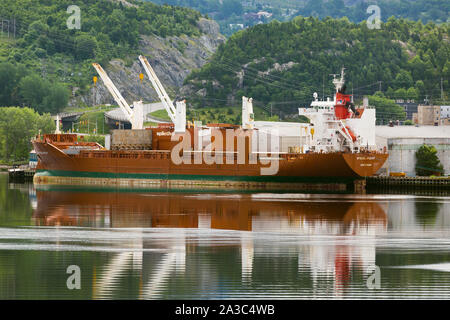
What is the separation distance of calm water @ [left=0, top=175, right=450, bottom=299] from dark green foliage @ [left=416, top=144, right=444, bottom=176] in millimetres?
16050

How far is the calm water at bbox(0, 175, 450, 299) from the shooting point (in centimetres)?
2605

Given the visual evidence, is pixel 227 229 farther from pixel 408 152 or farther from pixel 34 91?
pixel 34 91

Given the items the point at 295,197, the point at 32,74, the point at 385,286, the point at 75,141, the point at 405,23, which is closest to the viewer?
the point at 385,286

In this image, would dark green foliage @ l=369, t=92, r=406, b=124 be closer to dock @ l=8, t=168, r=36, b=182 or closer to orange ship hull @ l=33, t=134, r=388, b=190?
orange ship hull @ l=33, t=134, r=388, b=190

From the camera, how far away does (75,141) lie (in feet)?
249

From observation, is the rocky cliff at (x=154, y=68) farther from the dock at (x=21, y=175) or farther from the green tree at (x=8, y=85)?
the dock at (x=21, y=175)

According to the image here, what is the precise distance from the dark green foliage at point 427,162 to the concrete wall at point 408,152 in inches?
23.0

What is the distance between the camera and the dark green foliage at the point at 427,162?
69.4m

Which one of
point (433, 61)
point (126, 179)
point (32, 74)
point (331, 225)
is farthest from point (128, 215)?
point (433, 61)

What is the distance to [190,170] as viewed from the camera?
2699 inches

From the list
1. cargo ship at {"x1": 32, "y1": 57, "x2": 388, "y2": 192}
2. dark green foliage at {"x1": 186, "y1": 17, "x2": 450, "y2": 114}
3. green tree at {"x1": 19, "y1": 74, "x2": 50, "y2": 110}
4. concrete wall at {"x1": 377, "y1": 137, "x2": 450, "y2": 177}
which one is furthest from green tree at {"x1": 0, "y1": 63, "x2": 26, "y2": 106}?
concrete wall at {"x1": 377, "y1": 137, "x2": 450, "y2": 177}

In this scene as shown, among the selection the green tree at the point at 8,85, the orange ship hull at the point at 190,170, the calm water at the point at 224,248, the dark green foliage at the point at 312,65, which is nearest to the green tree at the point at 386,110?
the dark green foliage at the point at 312,65

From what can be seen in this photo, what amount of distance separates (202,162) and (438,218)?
1100 inches
